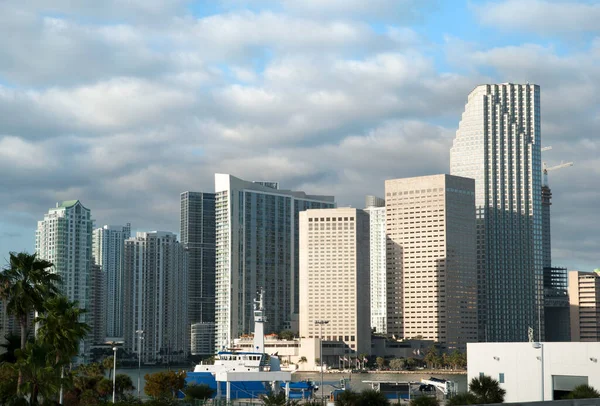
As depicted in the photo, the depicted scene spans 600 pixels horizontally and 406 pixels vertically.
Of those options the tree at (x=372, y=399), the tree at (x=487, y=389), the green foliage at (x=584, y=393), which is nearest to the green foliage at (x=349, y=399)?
the tree at (x=372, y=399)

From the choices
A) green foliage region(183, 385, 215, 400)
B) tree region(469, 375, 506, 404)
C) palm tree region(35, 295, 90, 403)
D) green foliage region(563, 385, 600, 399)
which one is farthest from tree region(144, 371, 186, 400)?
green foliage region(563, 385, 600, 399)

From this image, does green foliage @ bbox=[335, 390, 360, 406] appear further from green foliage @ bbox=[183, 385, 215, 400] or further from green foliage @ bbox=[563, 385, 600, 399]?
green foliage @ bbox=[183, 385, 215, 400]

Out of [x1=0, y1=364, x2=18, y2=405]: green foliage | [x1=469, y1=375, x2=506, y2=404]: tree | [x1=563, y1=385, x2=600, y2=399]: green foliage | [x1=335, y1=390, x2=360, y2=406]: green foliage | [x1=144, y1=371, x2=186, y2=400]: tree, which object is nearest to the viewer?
[x1=0, y1=364, x2=18, y2=405]: green foliage

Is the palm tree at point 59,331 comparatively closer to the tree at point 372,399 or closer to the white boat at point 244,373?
the tree at point 372,399

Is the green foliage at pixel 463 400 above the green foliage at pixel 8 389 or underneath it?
underneath

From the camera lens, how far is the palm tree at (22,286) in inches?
2482

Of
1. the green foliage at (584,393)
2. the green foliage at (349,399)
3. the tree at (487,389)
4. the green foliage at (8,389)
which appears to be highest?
the green foliage at (8,389)

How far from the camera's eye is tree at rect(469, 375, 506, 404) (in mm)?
70312

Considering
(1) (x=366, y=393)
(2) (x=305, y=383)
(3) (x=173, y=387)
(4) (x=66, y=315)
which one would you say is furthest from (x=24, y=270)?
(2) (x=305, y=383)

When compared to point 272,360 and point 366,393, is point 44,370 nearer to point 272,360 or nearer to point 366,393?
point 366,393

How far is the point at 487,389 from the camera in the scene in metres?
71.4

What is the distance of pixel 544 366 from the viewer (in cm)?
7450

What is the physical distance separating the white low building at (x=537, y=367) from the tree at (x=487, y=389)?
318cm

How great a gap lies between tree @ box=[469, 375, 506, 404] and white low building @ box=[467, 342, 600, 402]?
3.18 m
